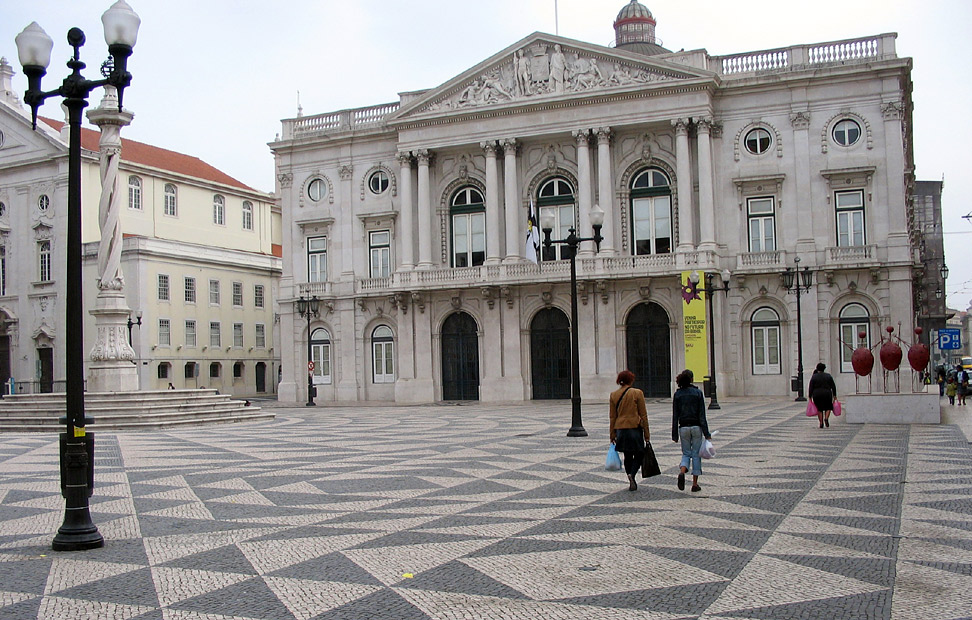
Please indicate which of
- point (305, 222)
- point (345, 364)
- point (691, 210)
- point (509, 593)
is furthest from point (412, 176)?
point (509, 593)

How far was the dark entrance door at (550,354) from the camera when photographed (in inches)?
1816

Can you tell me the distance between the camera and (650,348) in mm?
44656

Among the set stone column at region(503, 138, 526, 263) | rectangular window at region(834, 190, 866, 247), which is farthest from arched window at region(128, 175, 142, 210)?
rectangular window at region(834, 190, 866, 247)

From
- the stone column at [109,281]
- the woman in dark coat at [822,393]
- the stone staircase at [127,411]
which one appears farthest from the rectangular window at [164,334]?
the woman in dark coat at [822,393]

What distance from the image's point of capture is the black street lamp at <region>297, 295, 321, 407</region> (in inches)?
1876

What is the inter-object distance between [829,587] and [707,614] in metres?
1.46

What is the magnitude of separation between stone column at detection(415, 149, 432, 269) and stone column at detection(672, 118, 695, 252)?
12386mm

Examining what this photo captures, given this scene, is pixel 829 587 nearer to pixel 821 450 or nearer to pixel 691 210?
pixel 821 450

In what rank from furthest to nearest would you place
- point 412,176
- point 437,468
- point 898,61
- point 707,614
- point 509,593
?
point 412,176 → point 898,61 → point 437,468 → point 509,593 → point 707,614

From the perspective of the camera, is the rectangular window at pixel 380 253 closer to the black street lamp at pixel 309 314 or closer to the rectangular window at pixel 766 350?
the black street lamp at pixel 309 314

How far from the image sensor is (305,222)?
51.7m

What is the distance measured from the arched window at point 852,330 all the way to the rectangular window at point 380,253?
2233 cm

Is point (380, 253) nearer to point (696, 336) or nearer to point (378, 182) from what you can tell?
point (378, 182)

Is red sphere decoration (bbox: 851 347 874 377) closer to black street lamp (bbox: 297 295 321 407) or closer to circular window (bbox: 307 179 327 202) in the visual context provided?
black street lamp (bbox: 297 295 321 407)
